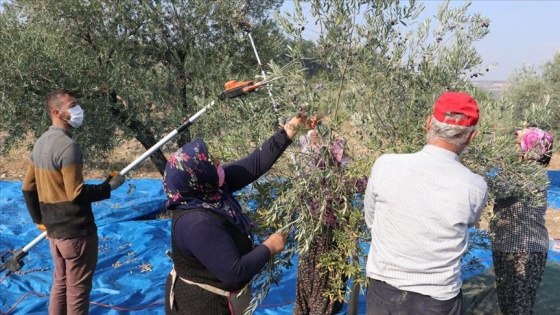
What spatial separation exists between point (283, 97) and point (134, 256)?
417 centimetres

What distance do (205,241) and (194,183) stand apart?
292mm

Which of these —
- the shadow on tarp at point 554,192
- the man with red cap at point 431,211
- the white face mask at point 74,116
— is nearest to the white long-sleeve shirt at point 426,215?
the man with red cap at point 431,211

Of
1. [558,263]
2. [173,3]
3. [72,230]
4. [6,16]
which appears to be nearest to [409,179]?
[72,230]

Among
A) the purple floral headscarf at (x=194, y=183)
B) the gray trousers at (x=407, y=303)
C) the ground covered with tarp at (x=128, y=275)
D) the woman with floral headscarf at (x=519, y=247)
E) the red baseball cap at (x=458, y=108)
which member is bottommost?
the ground covered with tarp at (x=128, y=275)

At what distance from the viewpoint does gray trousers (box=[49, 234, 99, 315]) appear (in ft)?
11.5

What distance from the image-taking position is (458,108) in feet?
6.33

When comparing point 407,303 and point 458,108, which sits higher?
point 458,108

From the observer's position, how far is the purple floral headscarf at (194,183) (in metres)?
2.19

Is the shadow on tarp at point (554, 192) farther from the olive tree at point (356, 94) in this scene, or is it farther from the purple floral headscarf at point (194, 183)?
the purple floral headscarf at point (194, 183)

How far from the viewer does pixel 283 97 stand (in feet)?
8.64

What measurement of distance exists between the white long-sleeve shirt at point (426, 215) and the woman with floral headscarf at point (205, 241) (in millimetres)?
591

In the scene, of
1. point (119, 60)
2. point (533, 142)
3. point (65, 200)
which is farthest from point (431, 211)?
point (119, 60)

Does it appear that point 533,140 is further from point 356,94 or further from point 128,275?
point 128,275

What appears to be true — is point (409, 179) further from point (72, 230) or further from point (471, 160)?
point (72, 230)
